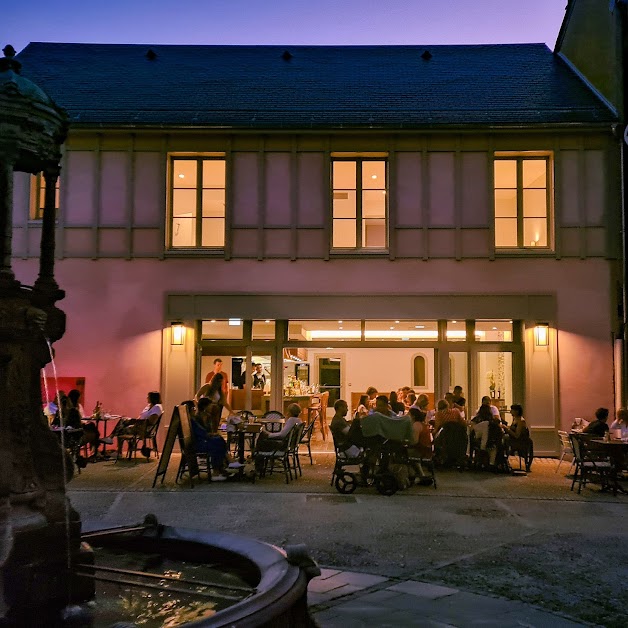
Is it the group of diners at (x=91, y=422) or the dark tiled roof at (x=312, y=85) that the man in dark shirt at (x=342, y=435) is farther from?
the dark tiled roof at (x=312, y=85)

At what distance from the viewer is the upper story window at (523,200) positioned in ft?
55.9

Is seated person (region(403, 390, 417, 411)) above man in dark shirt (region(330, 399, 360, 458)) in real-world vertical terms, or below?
above

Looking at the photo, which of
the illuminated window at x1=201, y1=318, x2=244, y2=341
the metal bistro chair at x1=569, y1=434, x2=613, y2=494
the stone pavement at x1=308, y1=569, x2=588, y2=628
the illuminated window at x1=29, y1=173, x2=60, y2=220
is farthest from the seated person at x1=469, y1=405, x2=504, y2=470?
the illuminated window at x1=29, y1=173, x2=60, y2=220

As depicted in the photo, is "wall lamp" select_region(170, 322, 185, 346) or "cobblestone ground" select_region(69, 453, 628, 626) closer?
"cobblestone ground" select_region(69, 453, 628, 626)

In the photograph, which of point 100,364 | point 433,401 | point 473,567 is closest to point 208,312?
point 100,364

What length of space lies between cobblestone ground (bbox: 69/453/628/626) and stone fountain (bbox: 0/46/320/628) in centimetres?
209

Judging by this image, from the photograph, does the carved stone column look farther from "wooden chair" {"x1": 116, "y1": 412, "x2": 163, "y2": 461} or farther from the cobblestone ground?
"wooden chair" {"x1": 116, "y1": 412, "x2": 163, "y2": 461}

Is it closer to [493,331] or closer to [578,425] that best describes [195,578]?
[578,425]

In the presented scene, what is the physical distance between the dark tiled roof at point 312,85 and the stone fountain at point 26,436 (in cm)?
1193

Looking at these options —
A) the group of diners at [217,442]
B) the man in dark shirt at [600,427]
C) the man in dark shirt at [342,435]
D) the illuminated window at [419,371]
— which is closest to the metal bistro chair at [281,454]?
the group of diners at [217,442]

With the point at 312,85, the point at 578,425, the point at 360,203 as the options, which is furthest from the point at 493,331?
the point at 312,85

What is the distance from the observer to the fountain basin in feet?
13.7

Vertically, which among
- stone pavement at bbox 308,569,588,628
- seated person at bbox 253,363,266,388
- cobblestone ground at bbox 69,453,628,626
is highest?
seated person at bbox 253,363,266,388

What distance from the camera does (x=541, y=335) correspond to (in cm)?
1655
